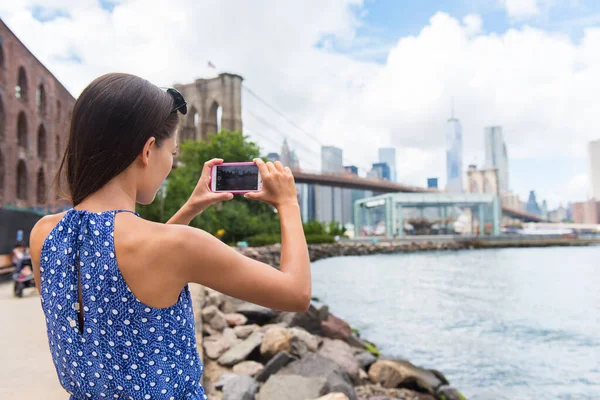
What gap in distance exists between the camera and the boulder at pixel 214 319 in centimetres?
638

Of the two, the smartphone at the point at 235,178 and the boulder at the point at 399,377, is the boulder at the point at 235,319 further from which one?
the smartphone at the point at 235,178

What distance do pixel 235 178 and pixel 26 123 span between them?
20384 mm

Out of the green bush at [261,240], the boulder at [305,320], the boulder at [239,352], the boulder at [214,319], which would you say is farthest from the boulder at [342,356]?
the green bush at [261,240]

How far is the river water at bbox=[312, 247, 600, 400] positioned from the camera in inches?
294

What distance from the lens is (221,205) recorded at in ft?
103

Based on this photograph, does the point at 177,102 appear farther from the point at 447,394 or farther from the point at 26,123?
the point at 26,123

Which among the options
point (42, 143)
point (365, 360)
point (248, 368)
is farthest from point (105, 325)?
point (42, 143)

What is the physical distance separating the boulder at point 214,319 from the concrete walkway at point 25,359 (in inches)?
76.6

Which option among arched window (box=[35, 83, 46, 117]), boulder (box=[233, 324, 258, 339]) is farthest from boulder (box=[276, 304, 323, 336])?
arched window (box=[35, 83, 46, 117])

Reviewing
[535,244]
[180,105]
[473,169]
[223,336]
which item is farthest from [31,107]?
[473,169]

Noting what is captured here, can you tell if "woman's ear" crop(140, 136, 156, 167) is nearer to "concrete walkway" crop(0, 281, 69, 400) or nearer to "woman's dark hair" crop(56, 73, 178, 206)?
"woman's dark hair" crop(56, 73, 178, 206)

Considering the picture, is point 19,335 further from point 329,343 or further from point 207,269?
point 207,269

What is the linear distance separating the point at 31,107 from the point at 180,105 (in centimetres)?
2081

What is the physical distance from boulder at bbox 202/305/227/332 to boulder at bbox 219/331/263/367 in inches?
42.1
